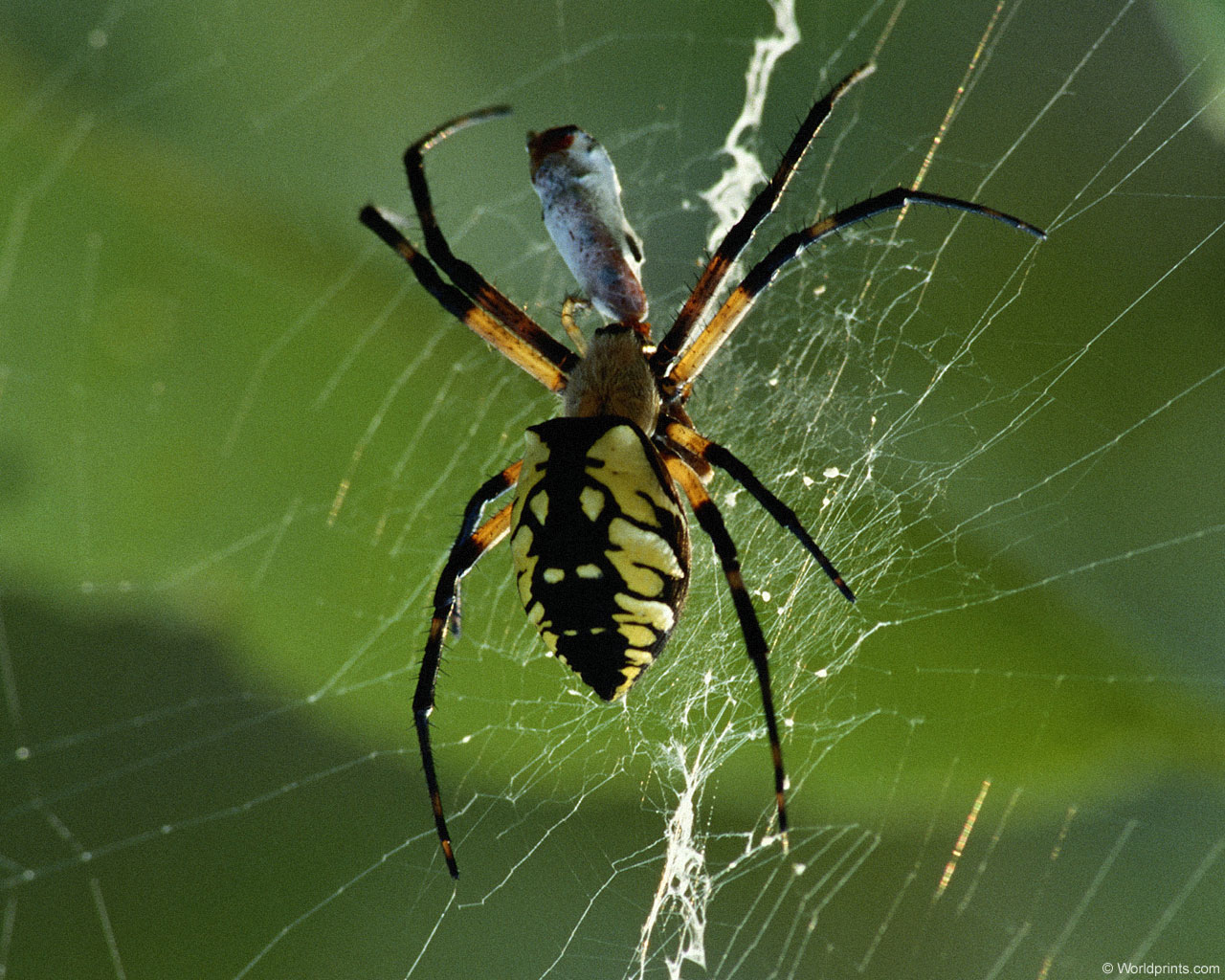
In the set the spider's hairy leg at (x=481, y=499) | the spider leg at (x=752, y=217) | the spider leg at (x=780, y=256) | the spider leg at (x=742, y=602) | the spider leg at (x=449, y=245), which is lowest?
the spider leg at (x=742, y=602)

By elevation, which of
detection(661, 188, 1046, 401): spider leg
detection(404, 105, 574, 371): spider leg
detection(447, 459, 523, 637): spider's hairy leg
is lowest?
detection(447, 459, 523, 637): spider's hairy leg

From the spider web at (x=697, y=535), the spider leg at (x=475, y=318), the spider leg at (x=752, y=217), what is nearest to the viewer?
the spider web at (x=697, y=535)

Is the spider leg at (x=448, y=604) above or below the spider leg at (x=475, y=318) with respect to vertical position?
below

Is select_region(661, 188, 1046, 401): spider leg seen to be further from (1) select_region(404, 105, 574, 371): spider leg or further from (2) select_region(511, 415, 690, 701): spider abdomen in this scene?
(2) select_region(511, 415, 690, 701): spider abdomen

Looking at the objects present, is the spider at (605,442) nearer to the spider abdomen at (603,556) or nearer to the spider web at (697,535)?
the spider abdomen at (603,556)

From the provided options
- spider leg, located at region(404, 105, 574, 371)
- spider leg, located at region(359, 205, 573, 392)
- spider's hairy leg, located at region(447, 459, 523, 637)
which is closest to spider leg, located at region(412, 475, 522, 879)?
spider's hairy leg, located at region(447, 459, 523, 637)

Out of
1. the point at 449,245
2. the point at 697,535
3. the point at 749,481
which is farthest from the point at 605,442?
the point at 697,535

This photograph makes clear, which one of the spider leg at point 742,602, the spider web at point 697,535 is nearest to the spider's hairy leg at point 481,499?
the spider web at point 697,535

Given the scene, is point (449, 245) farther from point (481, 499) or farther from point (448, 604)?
Answer: point (448, 604)
